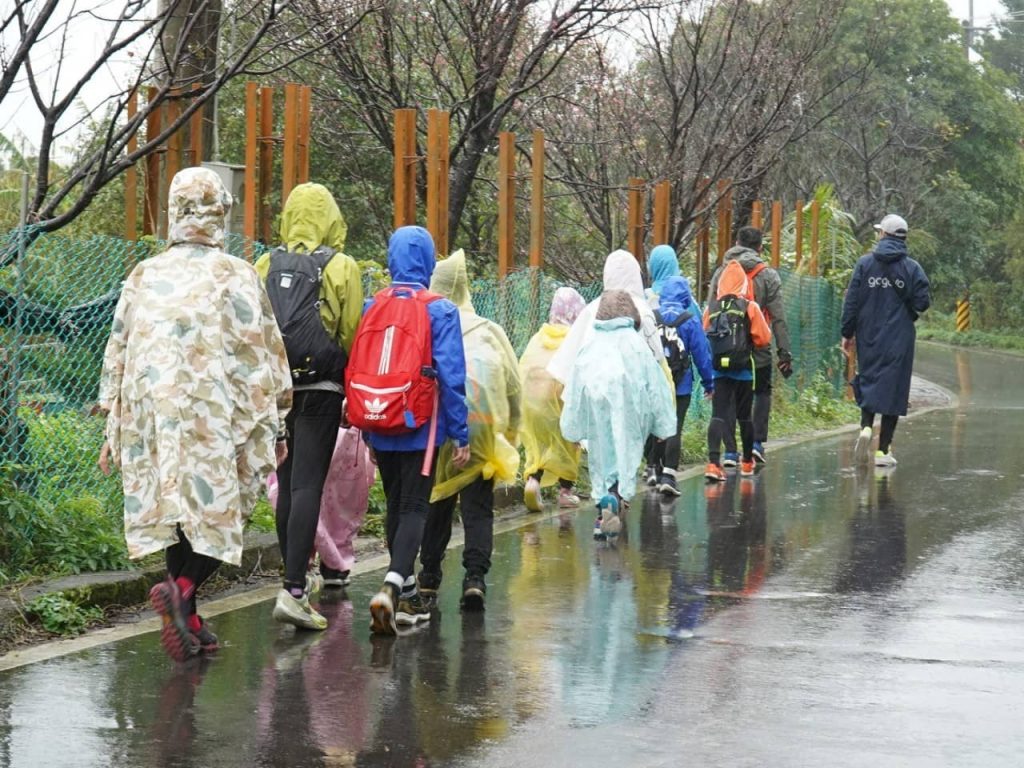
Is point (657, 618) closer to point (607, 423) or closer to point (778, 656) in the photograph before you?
point (778, 656)

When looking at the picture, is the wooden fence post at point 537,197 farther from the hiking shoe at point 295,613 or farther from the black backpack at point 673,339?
the hiking shoe at point 295,613

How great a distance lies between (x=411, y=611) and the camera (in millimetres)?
7293

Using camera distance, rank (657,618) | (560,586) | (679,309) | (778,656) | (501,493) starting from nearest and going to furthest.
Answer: (778,656) < (657,618) < (560,586) < (501,493) < (679,309)

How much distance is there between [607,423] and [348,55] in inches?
192

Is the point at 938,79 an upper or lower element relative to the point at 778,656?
upper

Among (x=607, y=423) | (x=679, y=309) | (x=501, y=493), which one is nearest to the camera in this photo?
(x=607, y=423)

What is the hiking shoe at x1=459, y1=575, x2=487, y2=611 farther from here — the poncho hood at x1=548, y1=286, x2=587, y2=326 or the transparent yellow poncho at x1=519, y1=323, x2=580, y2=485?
the poncho hood at x1=548, y1=286, x2=587, y2=326

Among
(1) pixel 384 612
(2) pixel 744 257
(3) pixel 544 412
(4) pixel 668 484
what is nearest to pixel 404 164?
(3) pixel 544 412

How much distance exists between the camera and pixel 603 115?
18.7 m

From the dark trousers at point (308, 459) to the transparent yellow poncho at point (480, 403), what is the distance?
2.19 ft

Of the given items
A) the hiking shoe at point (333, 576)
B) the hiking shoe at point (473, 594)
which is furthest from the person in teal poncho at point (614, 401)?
the hiking shoe at point (473, 594)

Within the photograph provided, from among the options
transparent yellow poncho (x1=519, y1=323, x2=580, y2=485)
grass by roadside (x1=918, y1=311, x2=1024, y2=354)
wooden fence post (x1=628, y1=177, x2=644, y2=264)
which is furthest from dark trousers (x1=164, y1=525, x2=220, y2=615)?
grass by roadside (x1=918, y1=311, x2=1024, y2=354)

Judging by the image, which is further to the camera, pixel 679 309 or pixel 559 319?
pixel 679 309

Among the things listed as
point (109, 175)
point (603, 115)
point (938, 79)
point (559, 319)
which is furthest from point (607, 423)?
point (938, 79)
